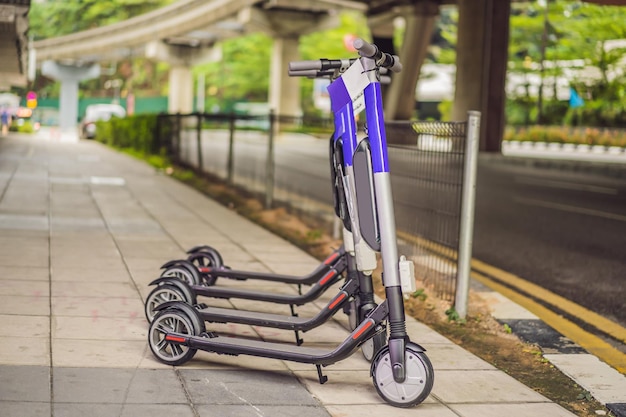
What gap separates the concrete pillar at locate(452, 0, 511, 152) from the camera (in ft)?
104

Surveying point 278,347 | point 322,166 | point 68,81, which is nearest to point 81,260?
point 278,347

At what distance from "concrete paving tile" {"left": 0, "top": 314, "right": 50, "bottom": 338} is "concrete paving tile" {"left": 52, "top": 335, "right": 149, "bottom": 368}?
0.24 m

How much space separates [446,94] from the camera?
61.5m

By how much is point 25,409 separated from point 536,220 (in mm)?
12343

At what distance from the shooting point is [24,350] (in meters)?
6.11

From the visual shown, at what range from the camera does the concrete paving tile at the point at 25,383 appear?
519 cm

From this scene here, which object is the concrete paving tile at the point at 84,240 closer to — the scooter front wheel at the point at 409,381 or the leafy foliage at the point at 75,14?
the scooter front wheel at the point at 409,381

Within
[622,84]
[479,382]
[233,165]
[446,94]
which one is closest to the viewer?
[479,382]

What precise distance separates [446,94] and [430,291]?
176 ft

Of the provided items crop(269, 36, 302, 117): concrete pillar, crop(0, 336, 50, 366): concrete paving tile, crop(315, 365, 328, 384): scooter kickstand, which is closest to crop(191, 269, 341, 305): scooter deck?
crop(0, 336, 50, 366): concrete paving tile

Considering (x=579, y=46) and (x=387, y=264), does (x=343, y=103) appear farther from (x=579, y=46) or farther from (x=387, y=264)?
(x=579, y=46)

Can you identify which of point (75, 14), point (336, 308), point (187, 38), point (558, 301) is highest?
point (75, 14)

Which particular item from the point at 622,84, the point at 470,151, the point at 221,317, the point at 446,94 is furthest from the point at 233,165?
the point at 446,94

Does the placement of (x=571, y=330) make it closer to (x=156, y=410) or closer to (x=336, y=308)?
(x=336, y=308)
